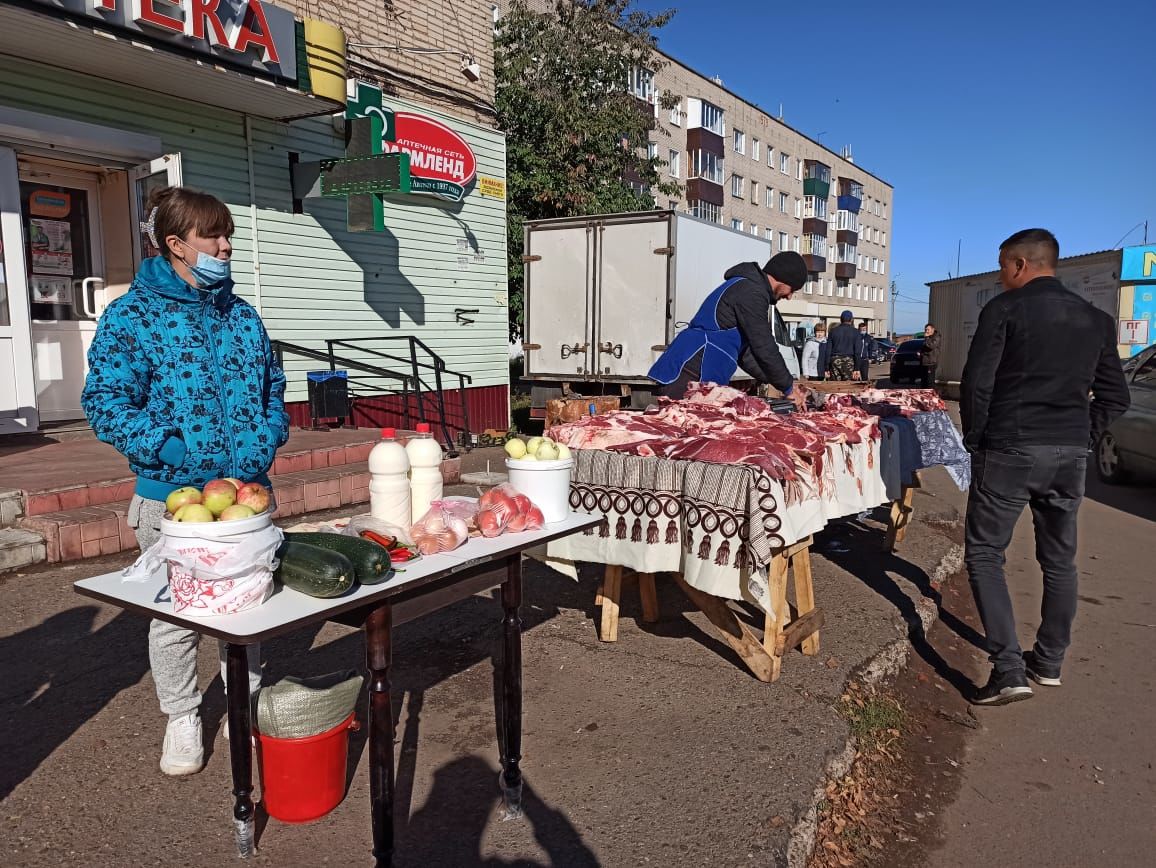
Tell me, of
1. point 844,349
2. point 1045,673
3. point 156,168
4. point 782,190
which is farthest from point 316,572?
point 782,190

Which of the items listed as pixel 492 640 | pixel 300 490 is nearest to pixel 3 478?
pixel 300 490

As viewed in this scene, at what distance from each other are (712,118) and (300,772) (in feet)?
142

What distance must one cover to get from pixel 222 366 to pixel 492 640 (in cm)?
223

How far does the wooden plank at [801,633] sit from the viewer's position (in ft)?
12.6

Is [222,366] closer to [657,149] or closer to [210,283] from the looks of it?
[210,283]

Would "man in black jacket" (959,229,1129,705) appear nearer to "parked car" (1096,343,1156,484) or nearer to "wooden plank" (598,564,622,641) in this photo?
"wooden plank" (598,564,622,641)

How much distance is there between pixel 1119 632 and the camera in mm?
4949

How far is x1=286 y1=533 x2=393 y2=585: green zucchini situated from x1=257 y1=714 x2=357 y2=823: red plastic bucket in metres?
0.73

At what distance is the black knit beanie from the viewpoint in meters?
5.13

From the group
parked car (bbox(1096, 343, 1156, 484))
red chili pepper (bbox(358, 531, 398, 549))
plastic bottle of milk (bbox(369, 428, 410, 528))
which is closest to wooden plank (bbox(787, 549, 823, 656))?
plastic bottle of milk (bbox(369, 428, 410, 528))

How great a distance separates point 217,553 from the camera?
1.95 metres

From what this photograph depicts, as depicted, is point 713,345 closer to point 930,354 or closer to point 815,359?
point 815,359

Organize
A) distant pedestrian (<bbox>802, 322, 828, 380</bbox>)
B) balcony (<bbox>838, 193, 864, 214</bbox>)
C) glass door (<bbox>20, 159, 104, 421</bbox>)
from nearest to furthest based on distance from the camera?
glass door (<bbox>20, 159, 104, 421</bbox>) < distant pedestrian (<bbox>802, 322, 828, 380</bbox>) < balcony (<bbox>838, 193, 864, 214</bbox>)

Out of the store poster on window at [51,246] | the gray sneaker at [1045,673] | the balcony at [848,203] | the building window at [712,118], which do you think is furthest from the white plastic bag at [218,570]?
the balcony at [848,203]
